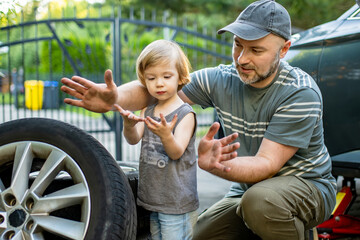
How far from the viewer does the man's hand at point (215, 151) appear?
192 cm

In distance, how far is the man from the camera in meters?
2.20

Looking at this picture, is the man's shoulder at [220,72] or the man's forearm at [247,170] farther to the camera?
the man's shoulder at [220,72]

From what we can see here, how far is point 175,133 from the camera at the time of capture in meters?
2.23

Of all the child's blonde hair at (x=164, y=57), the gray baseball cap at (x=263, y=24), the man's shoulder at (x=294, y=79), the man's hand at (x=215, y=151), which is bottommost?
the man's hand at (x=215, y=151)

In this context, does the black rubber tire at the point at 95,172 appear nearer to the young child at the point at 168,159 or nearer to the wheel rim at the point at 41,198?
the wheel rim at the point at 41,198

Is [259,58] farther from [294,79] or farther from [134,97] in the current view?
[134,97]

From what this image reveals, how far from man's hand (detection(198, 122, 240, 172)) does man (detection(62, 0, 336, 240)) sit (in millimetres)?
37

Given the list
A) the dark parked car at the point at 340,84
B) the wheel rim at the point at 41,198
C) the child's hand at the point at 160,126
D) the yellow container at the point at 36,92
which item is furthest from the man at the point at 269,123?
the yellow container at the point at 36,92

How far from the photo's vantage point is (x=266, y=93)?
239 cm

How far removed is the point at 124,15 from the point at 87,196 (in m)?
20.4

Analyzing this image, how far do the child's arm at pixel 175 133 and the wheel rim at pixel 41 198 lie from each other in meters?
0.42

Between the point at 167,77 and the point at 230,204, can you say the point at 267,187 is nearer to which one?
the point at 230,204

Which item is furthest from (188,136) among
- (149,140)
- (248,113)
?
(248,113)

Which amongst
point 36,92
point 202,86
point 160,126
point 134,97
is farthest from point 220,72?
point 36,92
